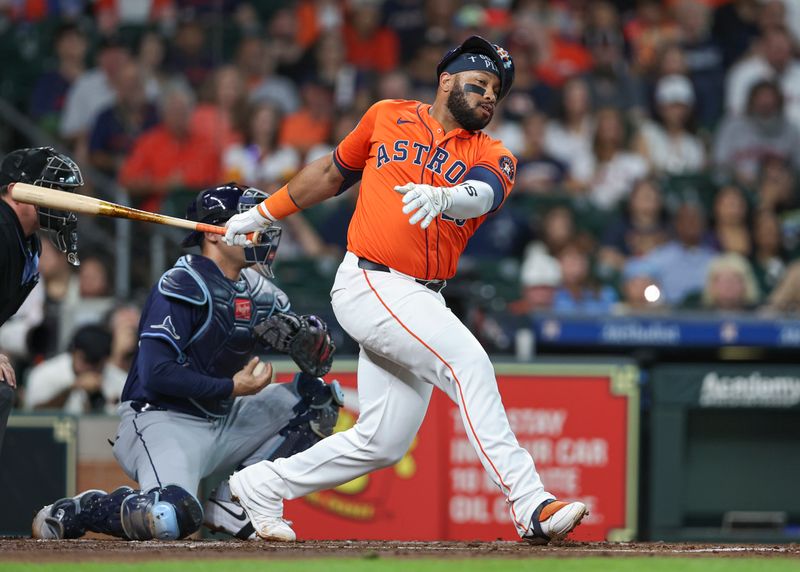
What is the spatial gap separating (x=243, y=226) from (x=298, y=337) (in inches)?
20.8

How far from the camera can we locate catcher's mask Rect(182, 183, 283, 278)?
5.86 meters

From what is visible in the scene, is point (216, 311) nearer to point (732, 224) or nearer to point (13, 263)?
point (13, 263)

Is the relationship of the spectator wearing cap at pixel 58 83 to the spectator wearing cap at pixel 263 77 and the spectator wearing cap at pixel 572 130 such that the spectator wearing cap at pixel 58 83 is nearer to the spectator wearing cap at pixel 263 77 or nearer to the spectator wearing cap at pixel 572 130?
the spectator wearing cap at pixel 263 77

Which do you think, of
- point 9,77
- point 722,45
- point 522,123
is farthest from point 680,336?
point 9,77

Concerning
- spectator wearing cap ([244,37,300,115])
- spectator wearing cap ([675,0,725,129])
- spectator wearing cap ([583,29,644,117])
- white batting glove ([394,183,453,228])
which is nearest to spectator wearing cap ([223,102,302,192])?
spectator wearing cap ([244,37,300,115])

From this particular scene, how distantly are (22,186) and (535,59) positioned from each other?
7030mm

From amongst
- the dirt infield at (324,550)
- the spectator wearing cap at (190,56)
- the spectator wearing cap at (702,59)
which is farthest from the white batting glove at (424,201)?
the spectator wearing cap at (702,59)

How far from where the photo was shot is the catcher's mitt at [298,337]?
5.70 meters

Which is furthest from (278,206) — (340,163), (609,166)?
(609,166)

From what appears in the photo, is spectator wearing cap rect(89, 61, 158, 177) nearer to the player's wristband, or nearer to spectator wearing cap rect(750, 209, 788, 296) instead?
spectator wearing cap rect(750, 209, 788, 296)

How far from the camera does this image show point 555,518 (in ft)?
16.0

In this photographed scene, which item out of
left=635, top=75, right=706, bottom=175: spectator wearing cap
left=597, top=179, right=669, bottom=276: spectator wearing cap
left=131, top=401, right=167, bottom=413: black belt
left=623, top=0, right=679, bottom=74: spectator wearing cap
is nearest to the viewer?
left=131, top=401, right=167, bottom=413: black belt

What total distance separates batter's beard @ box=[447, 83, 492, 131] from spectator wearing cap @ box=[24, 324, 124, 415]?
329cm

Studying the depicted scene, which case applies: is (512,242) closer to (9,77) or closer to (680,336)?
(680,336)
